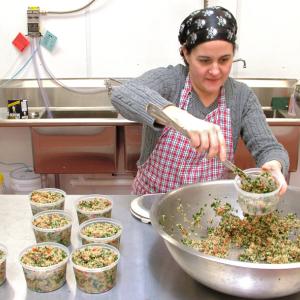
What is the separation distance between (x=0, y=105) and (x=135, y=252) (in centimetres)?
201

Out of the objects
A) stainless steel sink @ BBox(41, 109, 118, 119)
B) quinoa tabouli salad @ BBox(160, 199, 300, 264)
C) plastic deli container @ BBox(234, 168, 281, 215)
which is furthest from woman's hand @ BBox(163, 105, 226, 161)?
stainless steel sink @ BBox(41, 109, 118, 119)

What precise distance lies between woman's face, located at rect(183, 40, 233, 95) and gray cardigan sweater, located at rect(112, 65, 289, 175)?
94 millimetres

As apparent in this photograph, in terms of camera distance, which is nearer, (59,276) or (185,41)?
(59,276)

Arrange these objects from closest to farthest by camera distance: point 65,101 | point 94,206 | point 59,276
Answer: point 59,276
point 94,206
point 65,101

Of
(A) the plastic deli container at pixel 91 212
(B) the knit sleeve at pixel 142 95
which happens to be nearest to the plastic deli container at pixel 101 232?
(A) the plastic deli container at pixel 91 212

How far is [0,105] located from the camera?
280 cm

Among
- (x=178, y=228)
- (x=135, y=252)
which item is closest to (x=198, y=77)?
(x=178, y=228)

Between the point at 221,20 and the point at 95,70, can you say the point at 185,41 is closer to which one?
the point at 221,20

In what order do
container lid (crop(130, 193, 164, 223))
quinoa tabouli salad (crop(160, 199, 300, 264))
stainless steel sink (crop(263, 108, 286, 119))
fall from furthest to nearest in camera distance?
stainless steel sink (crop(263, 108, 286, 119)), container lid (crop(130, 193, 164, 223)), quinoa tabouli salad (crop(160, 199, 300, 264))

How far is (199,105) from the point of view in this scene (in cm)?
150

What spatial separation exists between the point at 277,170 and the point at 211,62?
1.34ft

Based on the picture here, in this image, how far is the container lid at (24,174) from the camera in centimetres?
274

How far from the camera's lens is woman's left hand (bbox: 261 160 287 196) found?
1131 mm

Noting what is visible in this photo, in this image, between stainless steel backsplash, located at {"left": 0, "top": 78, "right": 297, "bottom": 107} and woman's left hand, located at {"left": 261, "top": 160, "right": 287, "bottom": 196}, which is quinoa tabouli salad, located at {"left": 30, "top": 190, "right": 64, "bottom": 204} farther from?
stainless steel backsplash, located at {"left": 0, "top": 78, "right": 297, "bottom": 107}
